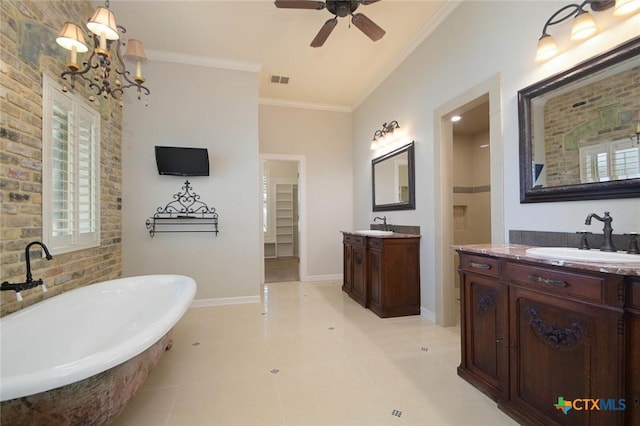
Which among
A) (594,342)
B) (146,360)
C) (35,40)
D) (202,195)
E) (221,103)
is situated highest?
(221,103)

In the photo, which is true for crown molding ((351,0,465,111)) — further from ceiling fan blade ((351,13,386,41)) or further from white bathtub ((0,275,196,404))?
white bathtub ((0,275,196,404))

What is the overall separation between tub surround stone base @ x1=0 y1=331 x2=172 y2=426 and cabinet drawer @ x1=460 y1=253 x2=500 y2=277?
213cm

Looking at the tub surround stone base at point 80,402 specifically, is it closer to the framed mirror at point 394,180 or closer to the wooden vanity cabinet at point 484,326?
the wooden vanity cabinet at point 484,326

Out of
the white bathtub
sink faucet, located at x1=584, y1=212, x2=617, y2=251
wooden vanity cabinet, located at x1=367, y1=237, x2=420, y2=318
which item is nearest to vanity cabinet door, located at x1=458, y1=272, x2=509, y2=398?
sink faucet, located at x1=584, y1=212, x2=617, y2=251

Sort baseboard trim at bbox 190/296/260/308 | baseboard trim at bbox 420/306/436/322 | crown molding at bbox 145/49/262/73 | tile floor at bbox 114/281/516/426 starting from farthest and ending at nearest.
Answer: baseboard trim at bbox 190/296/260/308, crown molding at bbox 145/49/262/73, baseboard trim at bbox 420/306/436/322, tile floor at bbox 114/281/516/426

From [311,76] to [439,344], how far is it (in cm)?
393

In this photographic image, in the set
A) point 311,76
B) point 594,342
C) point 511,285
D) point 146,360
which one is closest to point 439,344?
point 511,285

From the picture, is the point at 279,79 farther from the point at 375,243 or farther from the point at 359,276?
the point at 359,276

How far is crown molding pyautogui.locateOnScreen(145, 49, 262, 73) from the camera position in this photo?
3.75 m

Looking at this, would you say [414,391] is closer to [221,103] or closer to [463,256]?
[463,256]

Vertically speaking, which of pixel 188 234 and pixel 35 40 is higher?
pixel 35 40

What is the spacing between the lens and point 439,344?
2.69 meters

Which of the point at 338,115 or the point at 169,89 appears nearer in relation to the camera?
the point at 169,89

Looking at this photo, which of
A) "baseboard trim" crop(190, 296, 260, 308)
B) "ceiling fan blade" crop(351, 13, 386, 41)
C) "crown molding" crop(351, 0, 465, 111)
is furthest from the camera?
"baseboard trim" crop(190, 296, 260, 308)
